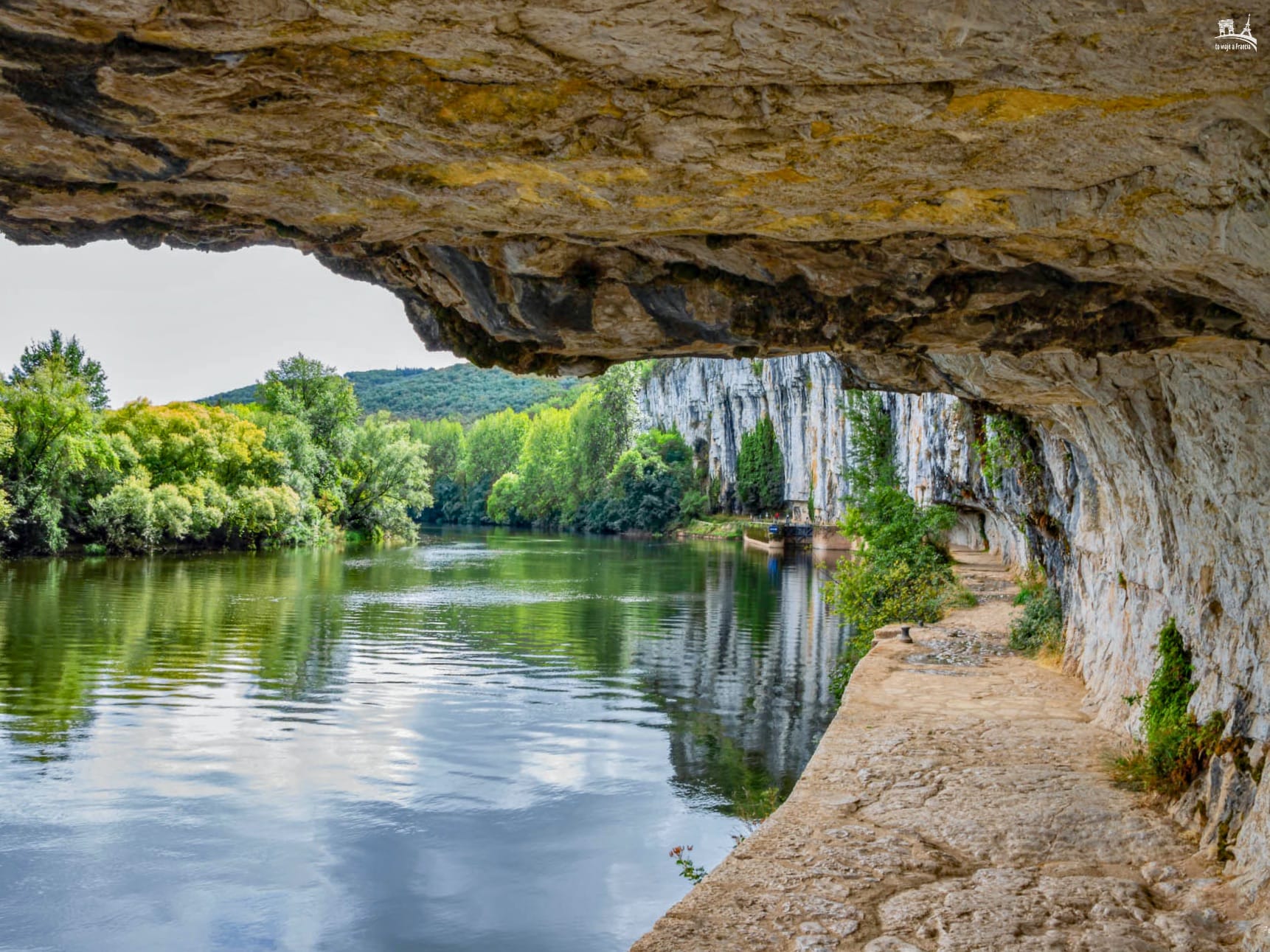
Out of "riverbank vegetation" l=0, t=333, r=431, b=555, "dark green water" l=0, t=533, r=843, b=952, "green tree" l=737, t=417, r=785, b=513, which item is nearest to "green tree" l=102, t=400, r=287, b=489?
"riverbank vegetation" l=0, t=333, r=431, b=555

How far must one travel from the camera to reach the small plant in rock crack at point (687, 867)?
823cm

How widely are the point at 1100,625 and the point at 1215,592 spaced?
4.31 metres

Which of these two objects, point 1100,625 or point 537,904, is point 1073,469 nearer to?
point 1100,625

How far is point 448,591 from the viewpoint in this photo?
104ft

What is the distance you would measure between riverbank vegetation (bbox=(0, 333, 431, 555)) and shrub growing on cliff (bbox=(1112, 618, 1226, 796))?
38190 millimetres

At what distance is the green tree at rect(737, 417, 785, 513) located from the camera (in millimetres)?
71312

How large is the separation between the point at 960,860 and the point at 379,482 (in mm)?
57069

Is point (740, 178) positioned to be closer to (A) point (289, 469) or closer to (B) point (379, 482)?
(A) point (289, 469)

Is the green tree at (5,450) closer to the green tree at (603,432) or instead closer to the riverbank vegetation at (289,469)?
the riverbank vegetation at (289,469)

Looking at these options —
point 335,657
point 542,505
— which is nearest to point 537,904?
point 335,657

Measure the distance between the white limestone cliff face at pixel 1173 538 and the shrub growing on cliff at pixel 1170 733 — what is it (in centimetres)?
15

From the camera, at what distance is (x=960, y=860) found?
21.7 feet

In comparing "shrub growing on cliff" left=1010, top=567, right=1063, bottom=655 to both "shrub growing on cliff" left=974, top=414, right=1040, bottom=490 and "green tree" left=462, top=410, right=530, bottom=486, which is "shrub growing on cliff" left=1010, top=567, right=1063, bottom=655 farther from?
"green tree" left=462, top=410, right=530, bottom=486

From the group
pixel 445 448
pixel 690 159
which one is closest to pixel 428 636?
pixel 690 159
